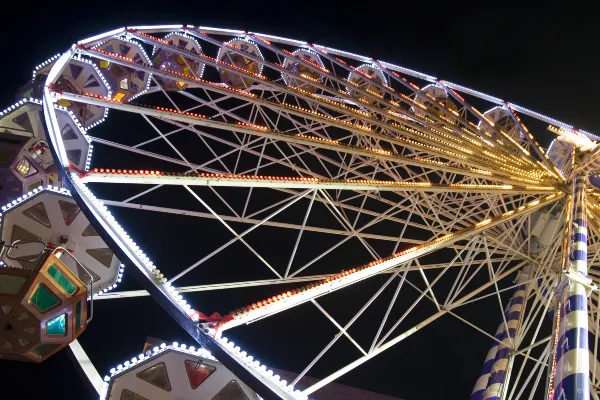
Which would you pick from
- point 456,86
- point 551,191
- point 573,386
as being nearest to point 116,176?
point 573,386

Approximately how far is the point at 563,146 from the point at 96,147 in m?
15.3

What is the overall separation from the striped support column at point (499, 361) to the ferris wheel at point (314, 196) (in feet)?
0.13

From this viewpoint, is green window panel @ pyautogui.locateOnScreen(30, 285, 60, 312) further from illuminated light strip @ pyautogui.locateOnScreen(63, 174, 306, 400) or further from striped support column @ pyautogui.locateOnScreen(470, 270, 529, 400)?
striped support column @ pyautogui.locateOnScreen(470, 270, 529, 400)

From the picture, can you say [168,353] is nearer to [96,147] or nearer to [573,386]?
[573,386]

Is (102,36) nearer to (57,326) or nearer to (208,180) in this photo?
(208,180)

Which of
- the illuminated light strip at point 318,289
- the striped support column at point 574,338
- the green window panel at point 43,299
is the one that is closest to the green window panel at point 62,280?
the green window panel at point 43,299

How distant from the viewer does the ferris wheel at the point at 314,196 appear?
564 centimetres

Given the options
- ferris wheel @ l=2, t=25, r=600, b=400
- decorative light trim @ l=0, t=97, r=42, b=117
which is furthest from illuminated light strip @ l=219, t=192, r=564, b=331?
decorative light trim @ l=0, t=97, r=42, b=117

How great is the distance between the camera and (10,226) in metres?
8.52

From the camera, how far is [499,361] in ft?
34.1

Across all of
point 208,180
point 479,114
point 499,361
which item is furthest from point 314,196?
point 479,114

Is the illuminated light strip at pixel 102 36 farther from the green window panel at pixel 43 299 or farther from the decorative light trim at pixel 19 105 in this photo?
the green window panel at pixel 43 299

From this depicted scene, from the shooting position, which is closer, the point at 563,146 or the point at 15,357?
the point at 15,357

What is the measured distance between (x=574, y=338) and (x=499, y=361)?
18.3 feet
